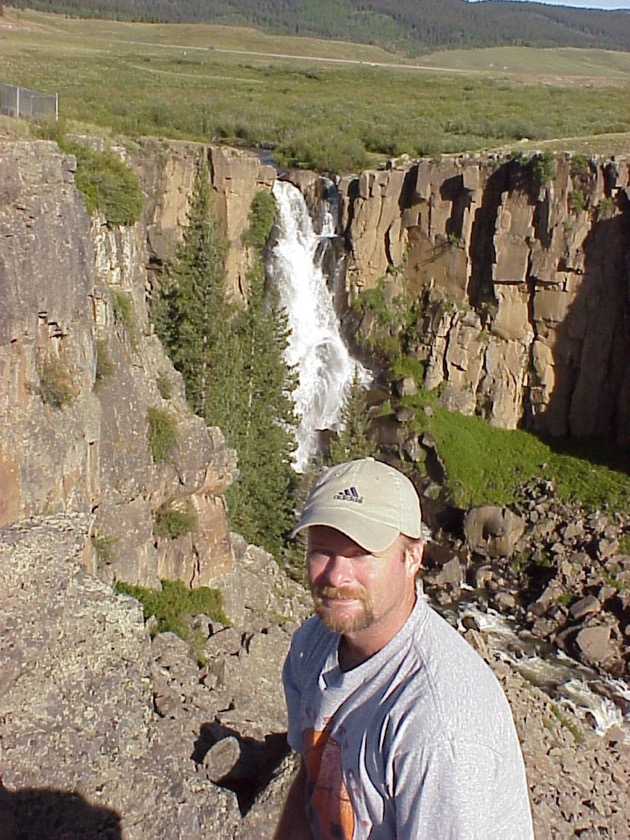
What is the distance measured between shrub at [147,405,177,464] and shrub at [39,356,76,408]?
13.6 ft

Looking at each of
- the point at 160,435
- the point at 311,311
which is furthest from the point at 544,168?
the point at 160,435

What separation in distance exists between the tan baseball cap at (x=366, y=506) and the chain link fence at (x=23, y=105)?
16307mm

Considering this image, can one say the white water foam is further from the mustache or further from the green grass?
the mustache

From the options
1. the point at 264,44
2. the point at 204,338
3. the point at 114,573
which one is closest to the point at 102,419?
the point at 114,573

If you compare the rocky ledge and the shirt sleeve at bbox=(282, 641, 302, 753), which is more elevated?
the shirt sleeve at bbox=(282, 641, 302, 753)

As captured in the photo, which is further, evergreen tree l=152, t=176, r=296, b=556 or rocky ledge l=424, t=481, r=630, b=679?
evergreen tree l=152, t=176, r=296, b=556

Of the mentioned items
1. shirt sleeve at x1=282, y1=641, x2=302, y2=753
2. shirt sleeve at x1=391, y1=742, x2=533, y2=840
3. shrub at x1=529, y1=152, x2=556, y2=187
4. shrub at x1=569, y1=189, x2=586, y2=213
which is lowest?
shirt sleeve at x1=282, y1=641, x2=302, y2=753

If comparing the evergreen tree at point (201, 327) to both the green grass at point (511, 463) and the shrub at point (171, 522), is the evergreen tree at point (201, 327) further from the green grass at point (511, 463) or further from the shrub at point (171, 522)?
the green grass at point (511, 463)

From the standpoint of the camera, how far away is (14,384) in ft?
44.6

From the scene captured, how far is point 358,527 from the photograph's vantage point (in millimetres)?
3512

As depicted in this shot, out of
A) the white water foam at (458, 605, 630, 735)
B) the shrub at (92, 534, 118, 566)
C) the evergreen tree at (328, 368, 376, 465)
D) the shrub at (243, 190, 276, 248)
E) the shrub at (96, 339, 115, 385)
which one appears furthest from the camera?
the shrub at (243, 190, 276, 248)

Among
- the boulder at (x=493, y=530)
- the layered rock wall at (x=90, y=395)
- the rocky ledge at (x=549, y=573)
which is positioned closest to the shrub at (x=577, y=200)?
the rocky ledge at (x=549, y=573)

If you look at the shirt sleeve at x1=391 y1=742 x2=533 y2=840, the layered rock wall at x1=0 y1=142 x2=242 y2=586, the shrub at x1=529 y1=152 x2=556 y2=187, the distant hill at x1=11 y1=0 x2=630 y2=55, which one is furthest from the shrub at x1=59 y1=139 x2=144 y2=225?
the distant hill at x1=11 y1=0 x2=630 y2=55

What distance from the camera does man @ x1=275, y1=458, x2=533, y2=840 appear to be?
320 cm
